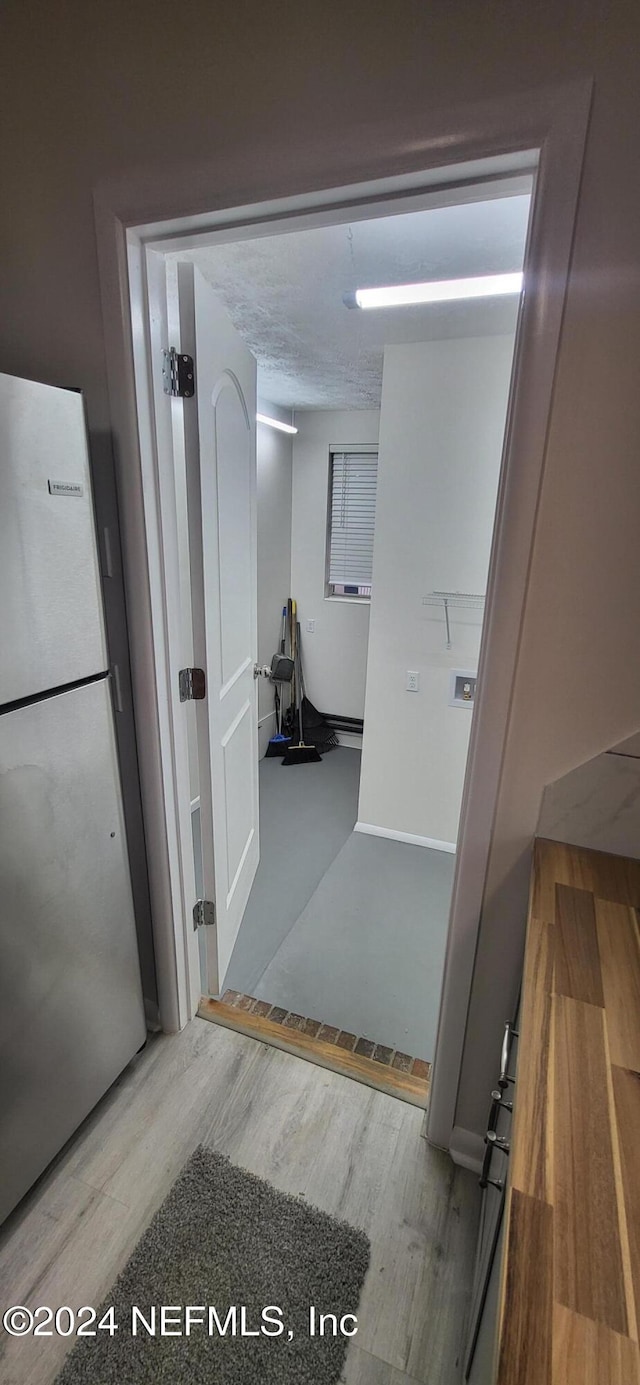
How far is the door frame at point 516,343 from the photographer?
2.75 feet

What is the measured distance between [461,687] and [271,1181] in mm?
1975

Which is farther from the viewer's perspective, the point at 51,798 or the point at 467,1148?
the point at 467,1148

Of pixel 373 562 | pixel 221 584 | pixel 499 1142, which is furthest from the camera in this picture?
pixel 373 562

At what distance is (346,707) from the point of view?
4.31 m

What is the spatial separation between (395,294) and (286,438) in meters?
2.35

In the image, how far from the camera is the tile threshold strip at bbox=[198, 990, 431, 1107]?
5.20 ft

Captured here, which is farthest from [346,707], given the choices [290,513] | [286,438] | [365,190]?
[365,190]

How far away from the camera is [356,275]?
70.1 inches

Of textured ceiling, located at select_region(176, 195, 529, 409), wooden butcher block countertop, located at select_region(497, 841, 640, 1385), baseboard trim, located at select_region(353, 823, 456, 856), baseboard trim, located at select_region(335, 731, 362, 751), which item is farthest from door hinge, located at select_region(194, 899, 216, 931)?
baseboard trim, located at select_region(335, 731, 362, 751)

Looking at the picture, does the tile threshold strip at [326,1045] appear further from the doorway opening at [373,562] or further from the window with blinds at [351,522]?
the window with blinds at [351,522]

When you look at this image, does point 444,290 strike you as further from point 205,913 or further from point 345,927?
point 345,927

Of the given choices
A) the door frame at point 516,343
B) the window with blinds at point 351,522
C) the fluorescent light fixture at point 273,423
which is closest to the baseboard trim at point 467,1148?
the door frame at point 516,343

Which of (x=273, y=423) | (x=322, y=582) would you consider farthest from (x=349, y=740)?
(x=273, y=423)

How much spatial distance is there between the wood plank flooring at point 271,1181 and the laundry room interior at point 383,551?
193 millimetres
